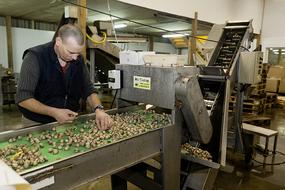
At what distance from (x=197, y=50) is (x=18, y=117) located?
13.6 feet

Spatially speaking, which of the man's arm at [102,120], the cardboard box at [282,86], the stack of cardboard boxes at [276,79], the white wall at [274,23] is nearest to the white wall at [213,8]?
→ the white wall at [274,23]

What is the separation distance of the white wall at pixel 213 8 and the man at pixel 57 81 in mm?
2550

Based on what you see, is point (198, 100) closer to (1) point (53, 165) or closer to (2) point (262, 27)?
(1) point (53, 165)

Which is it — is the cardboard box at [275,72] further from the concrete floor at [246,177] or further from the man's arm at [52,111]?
the man's arm at [52,111]

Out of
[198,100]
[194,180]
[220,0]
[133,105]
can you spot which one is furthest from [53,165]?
[220,0]

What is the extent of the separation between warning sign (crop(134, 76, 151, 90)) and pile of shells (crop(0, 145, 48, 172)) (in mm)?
787

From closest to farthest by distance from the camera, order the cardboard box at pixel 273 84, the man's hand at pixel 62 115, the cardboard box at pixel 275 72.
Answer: the man's hand at pixel 62 115
the cardboard box at pixel 273 84
the cardboard box at pixel 275 72

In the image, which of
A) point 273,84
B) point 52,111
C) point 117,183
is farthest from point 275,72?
point 52,111

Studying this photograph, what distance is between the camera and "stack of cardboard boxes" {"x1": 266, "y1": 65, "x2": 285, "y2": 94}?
25.9 feet

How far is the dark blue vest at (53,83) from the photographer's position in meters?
1.62

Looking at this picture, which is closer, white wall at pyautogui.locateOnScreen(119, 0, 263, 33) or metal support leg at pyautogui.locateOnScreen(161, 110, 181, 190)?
metal support leg at pyautogui.locateOnScreen(161, 110, 181, 190)

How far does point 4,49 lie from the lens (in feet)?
22.7

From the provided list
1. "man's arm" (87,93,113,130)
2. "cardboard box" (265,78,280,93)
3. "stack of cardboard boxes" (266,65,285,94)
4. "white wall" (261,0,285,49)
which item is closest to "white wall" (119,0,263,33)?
"white wall" (261,0,285,49)

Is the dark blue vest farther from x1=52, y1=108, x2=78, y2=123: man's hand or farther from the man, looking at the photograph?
x1=52, y1=108, x2=78, y2=123: man's hand
